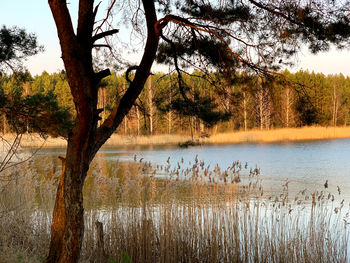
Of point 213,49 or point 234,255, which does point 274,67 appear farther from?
point 234,255

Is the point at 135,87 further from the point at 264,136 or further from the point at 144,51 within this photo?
the point at 264,136

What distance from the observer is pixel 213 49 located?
4027mm

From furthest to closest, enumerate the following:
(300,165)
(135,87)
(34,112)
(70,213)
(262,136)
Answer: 1. (262,136)
2. (300,165)
3. (34,112)
4. (135,87)
5. (70,213)

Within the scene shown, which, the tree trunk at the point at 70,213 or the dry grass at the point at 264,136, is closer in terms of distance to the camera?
the tree trunk at the point at 70,213

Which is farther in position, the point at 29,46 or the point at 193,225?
the point at 29,46

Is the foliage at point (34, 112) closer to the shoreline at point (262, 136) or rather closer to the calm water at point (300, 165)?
the calm water at point (300, 165)

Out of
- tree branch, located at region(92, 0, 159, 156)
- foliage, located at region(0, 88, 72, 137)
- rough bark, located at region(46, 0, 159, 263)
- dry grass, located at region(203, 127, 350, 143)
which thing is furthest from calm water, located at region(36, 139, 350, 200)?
rough bark, located at region(46, 0, 159, 263)

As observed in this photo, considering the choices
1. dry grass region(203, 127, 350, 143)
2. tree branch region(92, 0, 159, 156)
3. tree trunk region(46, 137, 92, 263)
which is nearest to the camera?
tree trunk region(46, 137, 92, 263)

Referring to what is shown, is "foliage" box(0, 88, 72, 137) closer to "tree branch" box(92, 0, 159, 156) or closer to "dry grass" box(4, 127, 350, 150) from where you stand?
"tree branch" box(92, 0, 159, 156)

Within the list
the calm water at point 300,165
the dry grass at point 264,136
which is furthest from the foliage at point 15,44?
the dry grass at point 264,136

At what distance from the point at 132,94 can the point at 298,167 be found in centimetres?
1015

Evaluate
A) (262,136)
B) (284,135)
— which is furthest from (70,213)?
(284,135)

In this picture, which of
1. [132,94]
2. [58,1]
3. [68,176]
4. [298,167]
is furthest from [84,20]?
[298,167]

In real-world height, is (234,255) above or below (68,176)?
below
